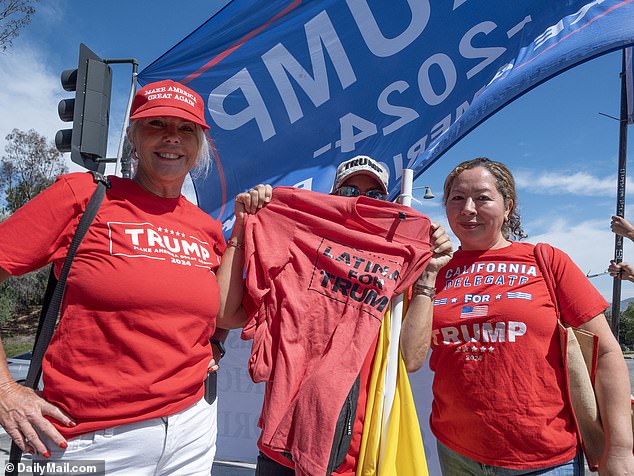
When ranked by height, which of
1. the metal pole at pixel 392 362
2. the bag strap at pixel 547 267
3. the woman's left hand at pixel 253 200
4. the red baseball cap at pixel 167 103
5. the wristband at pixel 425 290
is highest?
the red baseball cap at pixel 167 103

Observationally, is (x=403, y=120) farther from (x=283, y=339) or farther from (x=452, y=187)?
(x=283, y=339)

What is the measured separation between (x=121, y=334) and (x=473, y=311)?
5.01ft

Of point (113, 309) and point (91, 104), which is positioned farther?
point (91, 104)

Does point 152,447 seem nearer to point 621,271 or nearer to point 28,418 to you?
point 28,418

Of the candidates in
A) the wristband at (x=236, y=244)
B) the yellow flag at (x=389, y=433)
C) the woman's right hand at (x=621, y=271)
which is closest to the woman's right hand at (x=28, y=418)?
the wristband at (x=236, y=244)

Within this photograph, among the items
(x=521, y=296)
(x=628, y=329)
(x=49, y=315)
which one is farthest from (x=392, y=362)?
(x=628, y=329)

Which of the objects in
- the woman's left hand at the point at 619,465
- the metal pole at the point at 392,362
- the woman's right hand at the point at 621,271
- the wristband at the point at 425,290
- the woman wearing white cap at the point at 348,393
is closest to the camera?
the woman wearing white cap at the point at 348,393

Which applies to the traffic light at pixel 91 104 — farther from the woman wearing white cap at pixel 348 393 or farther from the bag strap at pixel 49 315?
the woman wearing white cap at pixel 348 393

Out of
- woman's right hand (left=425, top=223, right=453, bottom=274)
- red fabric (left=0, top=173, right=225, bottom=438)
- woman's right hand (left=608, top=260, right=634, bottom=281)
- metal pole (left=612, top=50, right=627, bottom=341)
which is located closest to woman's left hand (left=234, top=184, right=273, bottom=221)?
red fabric (left=0, top=173, right=225, bottom=438)

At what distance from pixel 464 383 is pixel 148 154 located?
177 centimetres

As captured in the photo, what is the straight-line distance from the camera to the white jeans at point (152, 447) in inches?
72.4

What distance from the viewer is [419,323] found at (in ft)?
7.13

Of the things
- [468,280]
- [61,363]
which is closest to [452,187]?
[468,280]

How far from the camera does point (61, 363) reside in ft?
6.08
